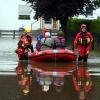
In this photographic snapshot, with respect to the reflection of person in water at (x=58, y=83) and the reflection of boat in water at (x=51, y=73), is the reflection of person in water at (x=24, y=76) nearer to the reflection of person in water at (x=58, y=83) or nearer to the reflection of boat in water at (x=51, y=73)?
the reflection of boat in water at (x=51, y=73)

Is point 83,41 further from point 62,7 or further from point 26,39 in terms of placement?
point 62,7

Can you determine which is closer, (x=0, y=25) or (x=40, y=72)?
(x=40, y=72)

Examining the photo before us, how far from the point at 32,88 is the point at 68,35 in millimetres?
27893

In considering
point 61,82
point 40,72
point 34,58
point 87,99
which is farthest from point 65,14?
point 87,99

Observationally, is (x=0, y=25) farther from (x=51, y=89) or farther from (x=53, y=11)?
(x=51, y=89)

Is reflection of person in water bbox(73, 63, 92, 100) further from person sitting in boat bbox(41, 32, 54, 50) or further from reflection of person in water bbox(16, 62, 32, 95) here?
person sitting in boat bbox(41, 32, 54, 50)

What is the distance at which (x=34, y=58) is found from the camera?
21766 mm

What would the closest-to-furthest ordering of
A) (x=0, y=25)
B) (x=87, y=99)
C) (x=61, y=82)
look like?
(x=87, y=99) → (x=61, y=82) → (x=0, y=25)

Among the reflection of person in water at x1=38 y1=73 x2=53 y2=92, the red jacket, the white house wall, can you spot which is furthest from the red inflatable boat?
the white house wall

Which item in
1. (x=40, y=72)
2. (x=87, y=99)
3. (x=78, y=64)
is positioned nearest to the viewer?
(x=87, y=99)

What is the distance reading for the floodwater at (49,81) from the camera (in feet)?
39.8

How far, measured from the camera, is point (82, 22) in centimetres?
4062

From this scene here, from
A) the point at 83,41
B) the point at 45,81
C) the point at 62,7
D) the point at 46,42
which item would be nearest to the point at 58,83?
the point at 45,81

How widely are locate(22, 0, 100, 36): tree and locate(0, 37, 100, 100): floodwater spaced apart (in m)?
16.5
